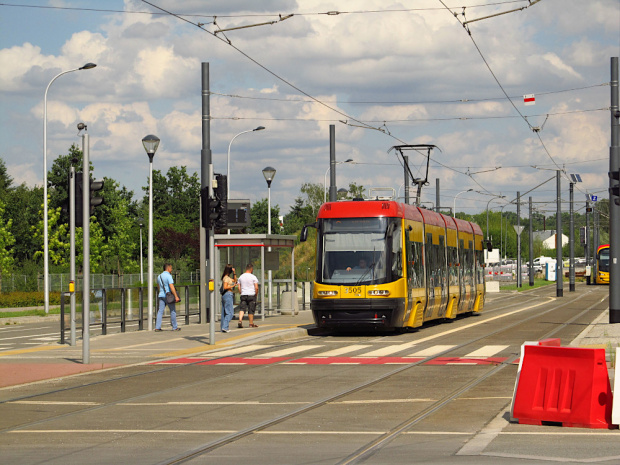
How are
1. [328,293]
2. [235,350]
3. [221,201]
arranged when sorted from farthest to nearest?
[328,293] < [221,201] < [235,350]

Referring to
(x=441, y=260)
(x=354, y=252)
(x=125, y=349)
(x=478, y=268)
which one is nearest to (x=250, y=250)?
(x=441, y=260)

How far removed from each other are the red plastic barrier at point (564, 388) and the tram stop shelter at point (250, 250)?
18.0 meters

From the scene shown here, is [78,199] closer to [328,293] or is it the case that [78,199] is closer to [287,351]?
[287,351]

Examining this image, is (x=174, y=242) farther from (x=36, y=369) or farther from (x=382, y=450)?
(x=382, y=450)

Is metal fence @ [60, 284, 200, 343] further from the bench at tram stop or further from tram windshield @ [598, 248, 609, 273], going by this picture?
tram windshield @ [598, 248, 609, 273]

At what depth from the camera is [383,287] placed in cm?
2406

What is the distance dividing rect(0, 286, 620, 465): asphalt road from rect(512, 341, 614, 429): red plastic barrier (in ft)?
0.56

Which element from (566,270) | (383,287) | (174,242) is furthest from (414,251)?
(566,270)

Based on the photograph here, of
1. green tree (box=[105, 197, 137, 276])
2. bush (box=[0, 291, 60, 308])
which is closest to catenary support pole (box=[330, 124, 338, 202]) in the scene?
bush (box=[0, 291, 60, 308])

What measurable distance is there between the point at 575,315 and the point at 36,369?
24.0 meters

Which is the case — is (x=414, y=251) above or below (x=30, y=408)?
above

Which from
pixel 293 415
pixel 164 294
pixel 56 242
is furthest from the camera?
pixel 56 242

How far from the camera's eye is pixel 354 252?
24625 millimetres

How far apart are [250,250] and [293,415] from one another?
20.5 metres
